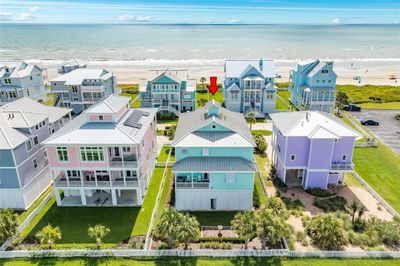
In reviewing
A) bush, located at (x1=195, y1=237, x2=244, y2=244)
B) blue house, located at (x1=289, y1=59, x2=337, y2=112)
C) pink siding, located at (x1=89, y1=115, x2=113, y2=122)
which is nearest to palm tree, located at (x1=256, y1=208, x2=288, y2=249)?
bush, located at (x1=195, y1=237, x2=244, y2=244)

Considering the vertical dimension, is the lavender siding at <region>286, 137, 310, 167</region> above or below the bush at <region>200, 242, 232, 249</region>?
above

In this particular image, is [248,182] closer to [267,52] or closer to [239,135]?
[239,135]

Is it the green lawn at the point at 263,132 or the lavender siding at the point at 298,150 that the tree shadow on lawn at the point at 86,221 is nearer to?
the lavender siding at the point at 298,150

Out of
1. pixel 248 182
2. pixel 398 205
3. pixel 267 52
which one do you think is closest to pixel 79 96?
pixel 248 182

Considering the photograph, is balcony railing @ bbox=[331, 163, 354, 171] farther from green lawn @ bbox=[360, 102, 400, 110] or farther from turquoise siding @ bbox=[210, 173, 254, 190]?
green lawn @ bbox=[360, 102, 400, 110]

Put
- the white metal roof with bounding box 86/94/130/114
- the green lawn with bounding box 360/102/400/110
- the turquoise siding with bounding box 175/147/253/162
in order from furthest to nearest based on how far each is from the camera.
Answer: the green lawn with bounding box 360/102/400/110, the white metal roof with bounding box 86/94/130/114, the turquoise siding with bounding box 175/147/253/162
